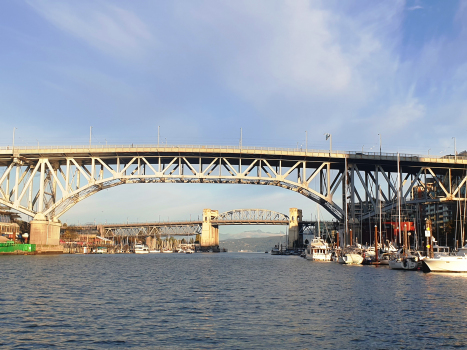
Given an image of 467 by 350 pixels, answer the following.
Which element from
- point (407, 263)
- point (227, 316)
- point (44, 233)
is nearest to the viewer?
point (227, 316)

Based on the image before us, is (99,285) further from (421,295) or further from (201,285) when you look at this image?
(421,295)

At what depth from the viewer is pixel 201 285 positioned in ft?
144

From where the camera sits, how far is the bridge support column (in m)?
96.1

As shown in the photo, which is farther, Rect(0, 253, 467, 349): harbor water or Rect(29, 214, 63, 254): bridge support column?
Rect(29, 214, 63, 254): bridge support column

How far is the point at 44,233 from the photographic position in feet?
320

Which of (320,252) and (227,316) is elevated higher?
(227,316)

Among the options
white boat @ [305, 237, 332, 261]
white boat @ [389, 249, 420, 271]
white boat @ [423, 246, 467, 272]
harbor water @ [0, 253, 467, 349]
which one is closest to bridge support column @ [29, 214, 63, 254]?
harbor water @ [0, 253, 467, 349]

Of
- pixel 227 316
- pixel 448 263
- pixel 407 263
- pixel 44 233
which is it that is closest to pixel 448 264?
pixel 448 263

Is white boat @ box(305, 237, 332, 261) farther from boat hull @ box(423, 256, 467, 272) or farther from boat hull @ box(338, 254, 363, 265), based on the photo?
boat hull @ box(423, 256, 467, 272)

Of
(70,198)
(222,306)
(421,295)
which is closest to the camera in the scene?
(222,306)

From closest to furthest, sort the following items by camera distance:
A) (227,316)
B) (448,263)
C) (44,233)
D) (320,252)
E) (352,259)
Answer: (227,316) → (448,263) → (352,259) → (44,233) → (320,252)

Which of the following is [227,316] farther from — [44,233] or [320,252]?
[320,252]

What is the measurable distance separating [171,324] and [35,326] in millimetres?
6651

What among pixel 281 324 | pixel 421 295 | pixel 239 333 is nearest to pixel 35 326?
pixel 239 333
